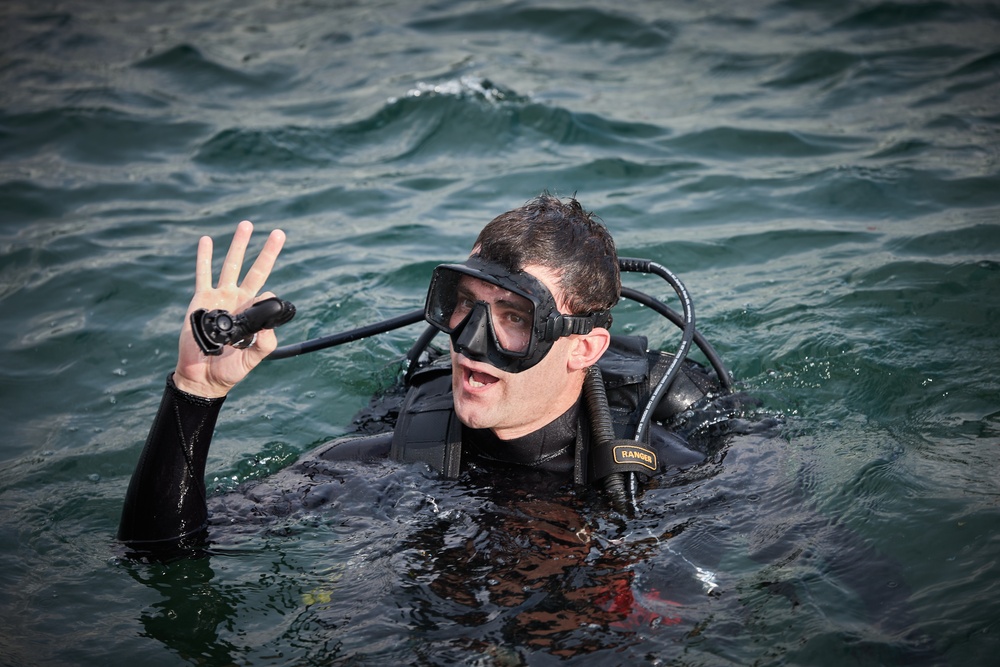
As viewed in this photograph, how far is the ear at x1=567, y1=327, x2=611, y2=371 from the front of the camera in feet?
12.1

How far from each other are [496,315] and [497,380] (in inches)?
9.6

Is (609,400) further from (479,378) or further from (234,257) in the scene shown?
(234,257)

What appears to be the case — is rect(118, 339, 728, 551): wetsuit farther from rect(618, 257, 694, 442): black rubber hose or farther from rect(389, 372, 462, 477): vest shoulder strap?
rect(618, 257, 694, 442): black rubber hose

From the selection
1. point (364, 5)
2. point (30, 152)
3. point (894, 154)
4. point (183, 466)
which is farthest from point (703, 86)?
point (183, 466)

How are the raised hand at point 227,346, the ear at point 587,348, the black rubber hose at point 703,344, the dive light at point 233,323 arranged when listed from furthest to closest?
the black rubber hose at point 703,344 → the ear at point 587,348 → the raised hand at point 227,346 → the dive light at point 233,323

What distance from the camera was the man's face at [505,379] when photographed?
351 cm

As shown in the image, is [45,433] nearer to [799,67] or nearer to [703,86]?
[703,86]

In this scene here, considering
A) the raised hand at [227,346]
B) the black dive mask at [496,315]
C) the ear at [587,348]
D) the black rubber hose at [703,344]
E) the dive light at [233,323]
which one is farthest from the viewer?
the black rubber hose at [703,344]

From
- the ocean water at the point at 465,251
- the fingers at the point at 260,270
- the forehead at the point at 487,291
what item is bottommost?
the ocean water at the point at 465,251

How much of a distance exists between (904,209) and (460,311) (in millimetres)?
4394

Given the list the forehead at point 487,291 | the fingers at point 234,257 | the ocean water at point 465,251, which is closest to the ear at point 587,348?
the forehead at point 487,291

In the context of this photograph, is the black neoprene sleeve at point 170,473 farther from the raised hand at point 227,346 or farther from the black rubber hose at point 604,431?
the black rubber hose at point 604,431

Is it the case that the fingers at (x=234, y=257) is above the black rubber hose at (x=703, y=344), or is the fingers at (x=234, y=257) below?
above

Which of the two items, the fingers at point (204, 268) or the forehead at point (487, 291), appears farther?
the forehead at point (487, 291)
